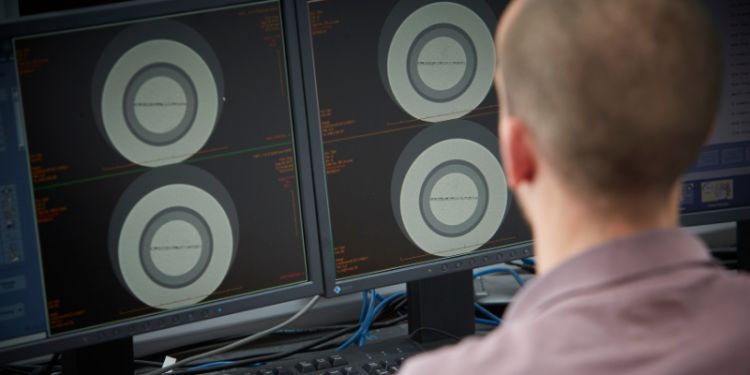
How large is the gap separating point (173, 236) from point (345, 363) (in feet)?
0.99

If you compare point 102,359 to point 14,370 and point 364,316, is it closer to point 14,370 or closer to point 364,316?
point 14,370

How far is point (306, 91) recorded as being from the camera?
134 cm

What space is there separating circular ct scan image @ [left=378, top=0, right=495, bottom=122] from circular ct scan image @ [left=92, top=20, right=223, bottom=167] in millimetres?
257

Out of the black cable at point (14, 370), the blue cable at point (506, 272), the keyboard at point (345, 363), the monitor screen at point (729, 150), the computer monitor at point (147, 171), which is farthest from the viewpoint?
the blue cable at point (506, 272)

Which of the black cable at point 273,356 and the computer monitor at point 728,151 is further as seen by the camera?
the computer monitor at point 728,151

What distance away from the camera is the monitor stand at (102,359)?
1285 millimetres

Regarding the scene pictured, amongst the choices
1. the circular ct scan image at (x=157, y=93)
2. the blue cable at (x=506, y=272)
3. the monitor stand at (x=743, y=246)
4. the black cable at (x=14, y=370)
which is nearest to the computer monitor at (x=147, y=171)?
the circular ct scan image at (x=157, y=93)

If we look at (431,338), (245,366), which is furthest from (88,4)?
(431,338)

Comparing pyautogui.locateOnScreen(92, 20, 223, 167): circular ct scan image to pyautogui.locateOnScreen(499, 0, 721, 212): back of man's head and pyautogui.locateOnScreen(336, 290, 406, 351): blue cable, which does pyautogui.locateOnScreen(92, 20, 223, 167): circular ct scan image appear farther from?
pyautogui.locateOnScreen(499, 0, 721, 212): back of man's head

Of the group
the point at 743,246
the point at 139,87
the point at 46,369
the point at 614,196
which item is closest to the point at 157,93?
the point at 139,87

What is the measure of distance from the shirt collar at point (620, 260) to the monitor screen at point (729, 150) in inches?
33.6

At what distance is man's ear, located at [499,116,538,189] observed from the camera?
0.80 m

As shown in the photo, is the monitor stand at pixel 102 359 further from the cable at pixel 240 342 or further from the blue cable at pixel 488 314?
the blue cable at pixel 488 314

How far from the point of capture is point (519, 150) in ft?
2.65
